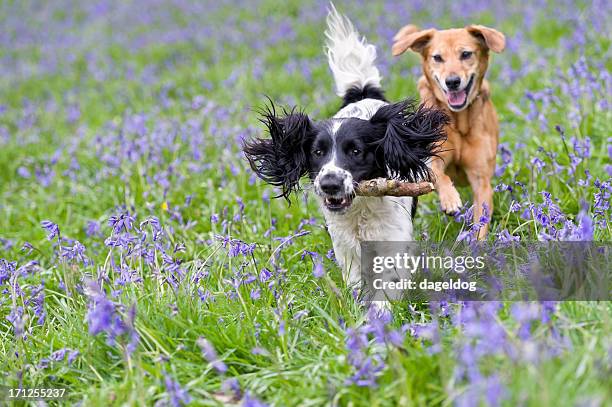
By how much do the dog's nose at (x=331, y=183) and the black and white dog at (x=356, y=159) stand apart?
0.02 m

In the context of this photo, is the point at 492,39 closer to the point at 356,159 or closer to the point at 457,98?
the point at 457,98

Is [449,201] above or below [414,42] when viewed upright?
below

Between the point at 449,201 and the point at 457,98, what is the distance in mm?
744

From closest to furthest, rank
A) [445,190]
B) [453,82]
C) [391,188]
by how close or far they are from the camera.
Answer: [391,188] < [445,190] < [453,82]

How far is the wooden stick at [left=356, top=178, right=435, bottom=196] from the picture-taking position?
4020 millimetres

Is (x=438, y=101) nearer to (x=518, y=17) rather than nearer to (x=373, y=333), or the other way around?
(x=373, y=333)

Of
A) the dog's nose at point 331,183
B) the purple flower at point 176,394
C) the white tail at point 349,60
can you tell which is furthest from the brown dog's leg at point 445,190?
the purple flower at point 176,394

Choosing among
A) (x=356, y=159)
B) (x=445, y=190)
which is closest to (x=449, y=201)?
(x=445, y=190)

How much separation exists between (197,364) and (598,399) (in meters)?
1.69

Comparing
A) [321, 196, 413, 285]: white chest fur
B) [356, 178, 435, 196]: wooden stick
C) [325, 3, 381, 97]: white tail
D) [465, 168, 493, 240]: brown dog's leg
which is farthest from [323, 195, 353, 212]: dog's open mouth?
[325, 3, 381, 97]: white tail

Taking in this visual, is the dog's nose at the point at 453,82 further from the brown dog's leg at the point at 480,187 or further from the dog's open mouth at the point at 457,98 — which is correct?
the brown dog's leg at the point at 480,187

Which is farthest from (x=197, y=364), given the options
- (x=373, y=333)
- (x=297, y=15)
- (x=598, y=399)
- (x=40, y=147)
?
(x=297, y=15)

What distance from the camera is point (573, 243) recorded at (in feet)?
11.4

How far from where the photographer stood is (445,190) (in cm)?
479
